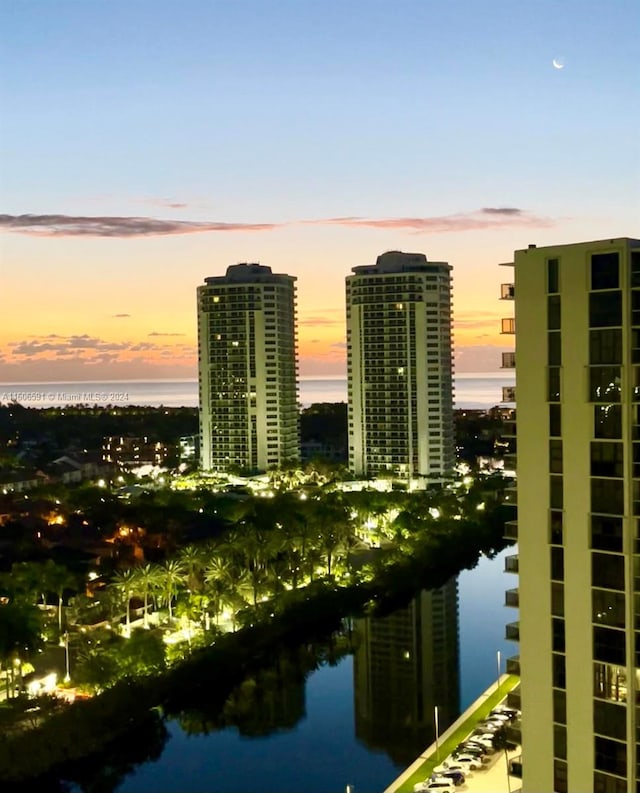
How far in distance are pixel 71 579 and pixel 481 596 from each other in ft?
23.8

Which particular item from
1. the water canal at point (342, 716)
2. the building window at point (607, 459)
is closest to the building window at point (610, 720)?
the building window at point (607, 459)

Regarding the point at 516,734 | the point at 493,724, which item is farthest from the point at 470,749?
the point at 516,734

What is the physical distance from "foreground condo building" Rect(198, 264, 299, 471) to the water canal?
14922 mm

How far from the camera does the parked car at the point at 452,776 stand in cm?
722

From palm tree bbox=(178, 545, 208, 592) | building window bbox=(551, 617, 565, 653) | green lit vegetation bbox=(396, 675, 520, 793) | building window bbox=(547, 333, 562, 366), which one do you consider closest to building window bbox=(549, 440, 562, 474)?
building window bbox=(547, 333, 562, 366)

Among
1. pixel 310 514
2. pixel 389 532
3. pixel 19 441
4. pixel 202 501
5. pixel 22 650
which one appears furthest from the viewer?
pixel 19 441

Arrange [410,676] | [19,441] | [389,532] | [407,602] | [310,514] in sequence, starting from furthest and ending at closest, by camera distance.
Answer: [19,441] < [389,532] < [310,514] < [407,602] < [410,676]

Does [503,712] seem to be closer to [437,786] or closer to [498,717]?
[498,717]

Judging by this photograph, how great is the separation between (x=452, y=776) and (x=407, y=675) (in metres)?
4.38

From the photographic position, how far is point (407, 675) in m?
11.6

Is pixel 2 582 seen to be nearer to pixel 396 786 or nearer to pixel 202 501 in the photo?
pixel 396 786

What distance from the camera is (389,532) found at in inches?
755

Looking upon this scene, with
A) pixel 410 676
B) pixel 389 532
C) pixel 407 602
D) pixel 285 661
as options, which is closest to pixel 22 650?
pixel 285 661

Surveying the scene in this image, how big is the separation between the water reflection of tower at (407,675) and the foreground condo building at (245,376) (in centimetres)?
1384
